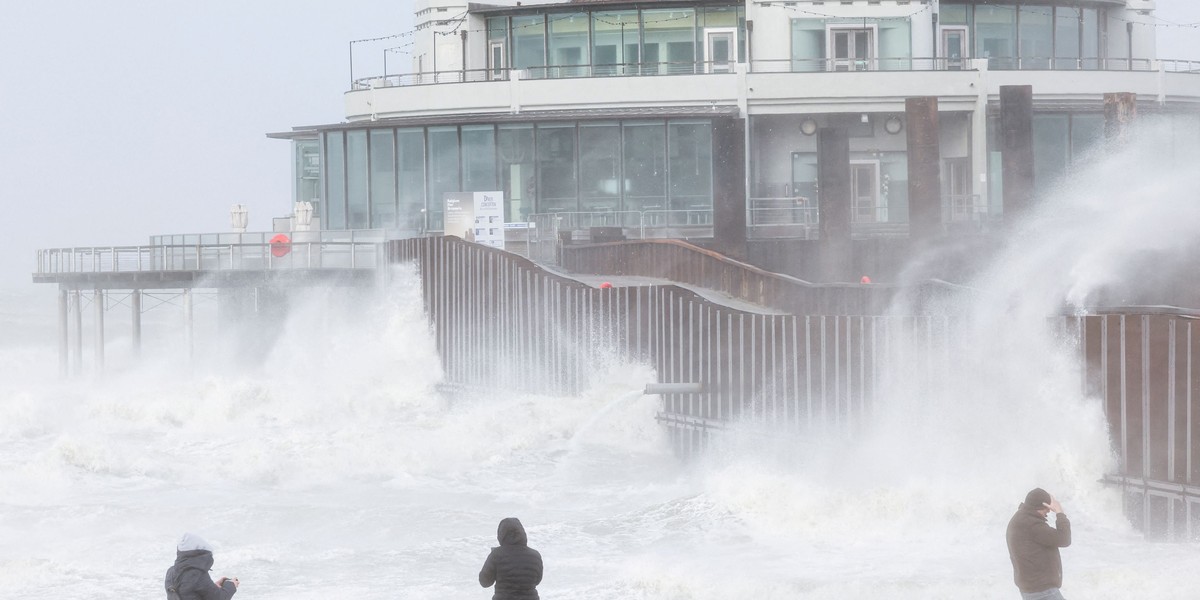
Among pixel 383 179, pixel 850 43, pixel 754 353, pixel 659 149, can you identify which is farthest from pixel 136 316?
pixel 754 353

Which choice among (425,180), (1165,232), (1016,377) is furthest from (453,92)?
(1016,377)

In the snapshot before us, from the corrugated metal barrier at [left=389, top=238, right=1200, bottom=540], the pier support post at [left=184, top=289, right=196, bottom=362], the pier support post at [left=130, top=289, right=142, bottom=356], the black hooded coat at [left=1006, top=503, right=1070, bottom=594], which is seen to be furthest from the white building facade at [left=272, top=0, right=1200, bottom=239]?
the black hooded coat at [left=1006, top=503, right=1070, bottom=594]

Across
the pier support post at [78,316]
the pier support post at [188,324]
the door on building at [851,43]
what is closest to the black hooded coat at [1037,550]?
the pier support post at [188,324]

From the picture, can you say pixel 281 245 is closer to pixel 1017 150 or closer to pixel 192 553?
pixel 1017 150

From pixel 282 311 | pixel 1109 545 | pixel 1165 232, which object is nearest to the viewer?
pixel 1109 545

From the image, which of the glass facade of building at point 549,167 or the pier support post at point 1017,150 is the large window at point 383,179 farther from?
the pier support post at point 1017,150

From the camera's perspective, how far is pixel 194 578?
10.5 metres

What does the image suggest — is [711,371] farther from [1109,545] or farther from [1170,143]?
[1170,143]

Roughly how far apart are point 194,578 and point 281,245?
103 ft

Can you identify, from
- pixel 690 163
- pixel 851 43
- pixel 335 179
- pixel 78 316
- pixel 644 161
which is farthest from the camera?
pixel 851 43

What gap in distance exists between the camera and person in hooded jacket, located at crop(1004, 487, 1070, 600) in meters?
10.5

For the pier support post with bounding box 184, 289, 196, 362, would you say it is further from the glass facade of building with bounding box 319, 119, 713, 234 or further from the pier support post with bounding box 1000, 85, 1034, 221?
the pier support post with bounding box 1000, 85, 1034, 221

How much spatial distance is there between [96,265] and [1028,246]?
89.2ft

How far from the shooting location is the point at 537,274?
93.9ft
